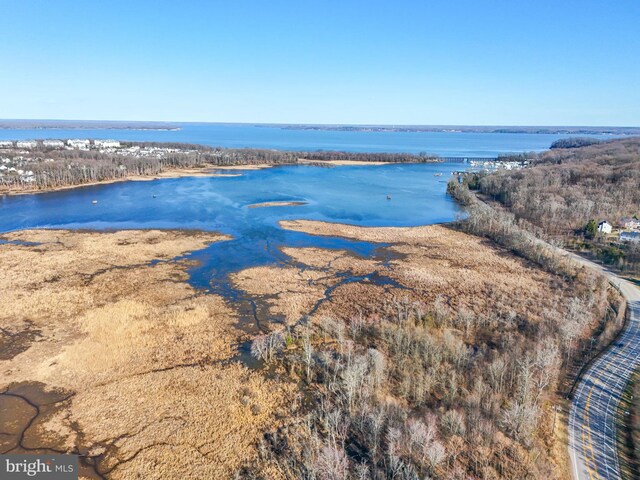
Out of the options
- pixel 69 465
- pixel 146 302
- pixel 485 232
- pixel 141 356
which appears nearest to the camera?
pixel 69 465

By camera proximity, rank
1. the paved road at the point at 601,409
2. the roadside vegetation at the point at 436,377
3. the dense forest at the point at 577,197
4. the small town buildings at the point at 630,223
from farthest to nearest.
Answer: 1. the small town buildings at the point at 630,223
2. the dense forest at the point at 577,197
3. the paved road at the point at 601,409
4. the roadside vegetation at the point at 436,377

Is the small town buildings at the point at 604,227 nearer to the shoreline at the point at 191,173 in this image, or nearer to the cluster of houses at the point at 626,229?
the cluster of houses at the point at 626,229

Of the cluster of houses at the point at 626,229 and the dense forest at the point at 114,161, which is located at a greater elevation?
the dense forest at the point at 114,161

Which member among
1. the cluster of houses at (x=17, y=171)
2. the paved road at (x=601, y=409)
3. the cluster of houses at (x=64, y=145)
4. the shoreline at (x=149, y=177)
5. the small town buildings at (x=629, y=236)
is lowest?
the paved road at (x=601, y=409)

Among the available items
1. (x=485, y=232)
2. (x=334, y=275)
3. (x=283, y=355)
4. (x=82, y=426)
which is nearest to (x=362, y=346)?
(x=283, y=355)

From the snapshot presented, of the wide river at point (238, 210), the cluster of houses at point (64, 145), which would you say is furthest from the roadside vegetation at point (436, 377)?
the cluster of houses at point (64, 145)

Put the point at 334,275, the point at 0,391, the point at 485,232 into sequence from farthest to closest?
the point at 485,232 < the point at 334,275 < the point at 0,391

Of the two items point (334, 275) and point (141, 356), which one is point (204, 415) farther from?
point (334, 275)
